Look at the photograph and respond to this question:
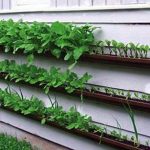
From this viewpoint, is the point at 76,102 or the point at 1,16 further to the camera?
the point at 1,16

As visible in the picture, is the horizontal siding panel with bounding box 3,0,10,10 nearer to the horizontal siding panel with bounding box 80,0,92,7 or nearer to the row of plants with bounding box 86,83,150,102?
the horizontal siding panel with bounding box 80,0,92,7

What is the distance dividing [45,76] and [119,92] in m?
1.02

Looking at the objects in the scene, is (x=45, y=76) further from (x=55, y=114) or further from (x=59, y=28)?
(x=59, y=28)

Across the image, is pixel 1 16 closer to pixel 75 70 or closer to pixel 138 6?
pixel 75 70

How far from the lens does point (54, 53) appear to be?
4.65 m

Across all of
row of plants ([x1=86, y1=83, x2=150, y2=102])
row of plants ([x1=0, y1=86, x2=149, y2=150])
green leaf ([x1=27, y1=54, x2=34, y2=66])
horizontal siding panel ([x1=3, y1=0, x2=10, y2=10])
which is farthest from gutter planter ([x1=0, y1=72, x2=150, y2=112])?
horizontal siding panel ([x1=3, y1=0, x2=10, y2=10])

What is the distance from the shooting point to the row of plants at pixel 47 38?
437 cm

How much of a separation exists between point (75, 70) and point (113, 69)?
0.55m

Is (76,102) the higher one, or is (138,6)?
(138,6)

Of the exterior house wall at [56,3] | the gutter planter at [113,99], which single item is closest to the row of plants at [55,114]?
the gutter planter at [113,99]

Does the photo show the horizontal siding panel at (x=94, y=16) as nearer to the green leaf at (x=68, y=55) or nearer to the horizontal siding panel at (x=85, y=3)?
the horizontal siding panel at (x=85, y=3)

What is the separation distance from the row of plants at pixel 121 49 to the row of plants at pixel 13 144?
5.23ft

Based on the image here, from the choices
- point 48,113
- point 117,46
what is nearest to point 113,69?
point 117,46

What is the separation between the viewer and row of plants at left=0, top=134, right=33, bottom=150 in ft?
17.3
